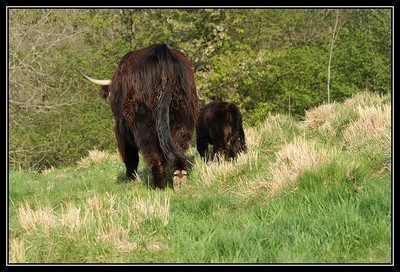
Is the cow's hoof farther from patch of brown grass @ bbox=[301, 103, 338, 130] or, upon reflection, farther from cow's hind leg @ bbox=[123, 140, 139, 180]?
patch of brown grass @ bbox=[301, 103, 338, 130]

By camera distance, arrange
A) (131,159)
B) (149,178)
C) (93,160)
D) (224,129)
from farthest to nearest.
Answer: (93,160) → (224,129) → (131,159) → (149,178)

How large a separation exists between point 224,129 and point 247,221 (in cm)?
494

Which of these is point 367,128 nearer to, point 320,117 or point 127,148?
point 320,117

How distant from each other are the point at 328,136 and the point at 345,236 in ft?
18.3

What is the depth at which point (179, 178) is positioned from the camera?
7.59m


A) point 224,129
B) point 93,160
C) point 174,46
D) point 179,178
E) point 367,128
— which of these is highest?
point 174,46

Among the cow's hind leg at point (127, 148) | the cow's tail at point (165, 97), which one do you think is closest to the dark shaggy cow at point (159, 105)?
the cow's tail at point (165, 97)

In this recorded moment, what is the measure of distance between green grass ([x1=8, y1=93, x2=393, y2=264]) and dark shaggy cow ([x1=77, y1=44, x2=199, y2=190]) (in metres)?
0.53

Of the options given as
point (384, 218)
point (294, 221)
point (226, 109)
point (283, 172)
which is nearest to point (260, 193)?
point (283, 172)

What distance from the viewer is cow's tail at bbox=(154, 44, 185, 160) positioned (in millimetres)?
7035

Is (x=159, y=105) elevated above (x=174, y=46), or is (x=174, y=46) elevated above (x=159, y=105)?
(x=159, y=105)

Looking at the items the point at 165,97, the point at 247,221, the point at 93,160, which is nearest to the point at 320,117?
the point at 165,97

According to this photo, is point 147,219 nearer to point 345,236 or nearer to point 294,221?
point 294,221

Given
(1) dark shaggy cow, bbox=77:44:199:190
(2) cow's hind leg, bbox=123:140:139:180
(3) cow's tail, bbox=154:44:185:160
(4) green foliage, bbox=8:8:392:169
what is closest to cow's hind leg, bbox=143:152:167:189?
(1) dark shaggy cow, bbox=77:44:199:190
